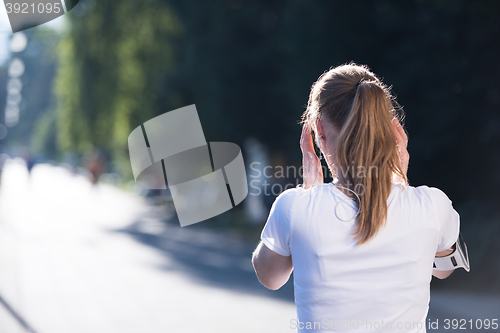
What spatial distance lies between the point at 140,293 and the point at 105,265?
2.42 m

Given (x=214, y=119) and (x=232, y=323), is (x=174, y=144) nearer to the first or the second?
(x=214, y=119)

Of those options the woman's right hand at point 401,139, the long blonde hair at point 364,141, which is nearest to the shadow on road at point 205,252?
the woman's right hand at point 401,139

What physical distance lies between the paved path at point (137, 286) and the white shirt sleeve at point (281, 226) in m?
5.02

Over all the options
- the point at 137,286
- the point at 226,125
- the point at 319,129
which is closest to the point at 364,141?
the point at 319,129

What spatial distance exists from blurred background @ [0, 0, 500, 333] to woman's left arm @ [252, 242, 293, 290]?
4333 millimetres

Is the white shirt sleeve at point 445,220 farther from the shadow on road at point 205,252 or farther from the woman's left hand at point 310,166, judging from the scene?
the shadow on road at point 205,252

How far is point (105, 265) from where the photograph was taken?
9977 millimetres

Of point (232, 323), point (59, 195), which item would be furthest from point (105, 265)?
point (59, 195)

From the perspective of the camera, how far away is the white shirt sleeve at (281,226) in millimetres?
1274

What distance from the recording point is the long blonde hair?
1278 millimetres

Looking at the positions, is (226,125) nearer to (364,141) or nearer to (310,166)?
(310,166)

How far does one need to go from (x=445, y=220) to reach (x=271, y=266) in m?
0.46

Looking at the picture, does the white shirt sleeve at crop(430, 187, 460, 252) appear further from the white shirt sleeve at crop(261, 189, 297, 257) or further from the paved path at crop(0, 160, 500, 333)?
the paved path at crop(0, 160, 500, 333)

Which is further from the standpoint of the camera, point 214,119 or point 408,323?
point 214,119
